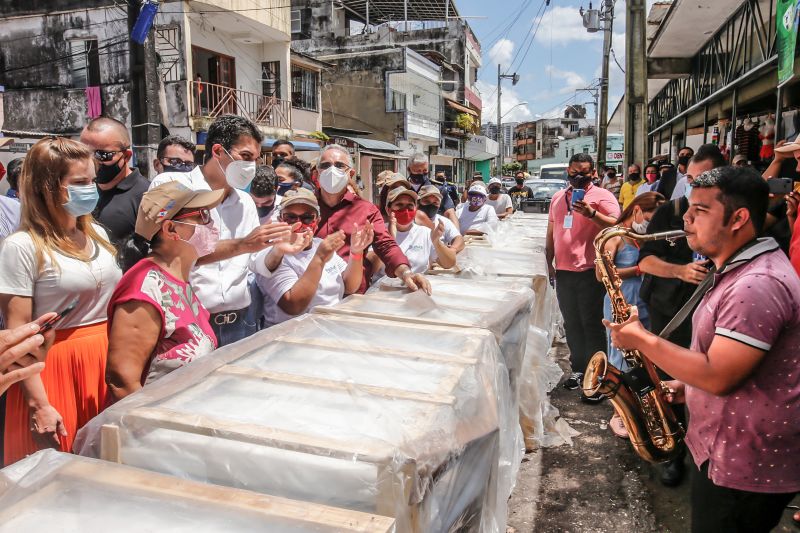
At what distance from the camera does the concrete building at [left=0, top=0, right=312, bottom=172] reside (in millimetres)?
14930

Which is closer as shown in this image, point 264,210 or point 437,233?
point 437,233

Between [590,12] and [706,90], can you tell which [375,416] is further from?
[590,12]

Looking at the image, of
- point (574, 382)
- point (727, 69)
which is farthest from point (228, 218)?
point (727, 69)

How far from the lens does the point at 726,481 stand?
1917 millimetres

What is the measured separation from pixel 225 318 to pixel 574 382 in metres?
3.22

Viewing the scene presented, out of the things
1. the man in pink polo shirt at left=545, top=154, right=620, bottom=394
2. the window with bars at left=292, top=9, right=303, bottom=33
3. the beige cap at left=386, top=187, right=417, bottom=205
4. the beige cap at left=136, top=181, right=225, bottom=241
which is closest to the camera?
the beige cap at left=136, top=181, right=225, bottom=241

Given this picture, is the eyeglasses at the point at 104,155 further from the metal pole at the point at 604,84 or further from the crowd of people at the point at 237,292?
the metal pole at the point at 604,84

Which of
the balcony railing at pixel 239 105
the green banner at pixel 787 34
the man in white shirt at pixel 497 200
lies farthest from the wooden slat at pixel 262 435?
the balcony railing at pixel 239 105

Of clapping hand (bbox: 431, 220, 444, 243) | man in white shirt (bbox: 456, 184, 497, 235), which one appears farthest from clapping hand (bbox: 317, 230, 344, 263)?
man in white shirt (bbox: 456, 184, 497, 235)

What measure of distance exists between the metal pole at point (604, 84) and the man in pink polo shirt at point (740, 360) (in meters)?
15.8

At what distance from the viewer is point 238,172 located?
10.2ft

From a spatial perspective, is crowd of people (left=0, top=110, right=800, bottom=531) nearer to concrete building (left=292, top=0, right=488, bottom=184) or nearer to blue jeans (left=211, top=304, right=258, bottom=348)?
blue jeans (left=211, top=304, right=258, bottom=348)

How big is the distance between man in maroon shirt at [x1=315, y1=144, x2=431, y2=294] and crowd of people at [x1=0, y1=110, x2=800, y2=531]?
0.10 ft

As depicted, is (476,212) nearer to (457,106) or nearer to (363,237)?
(363,237)
